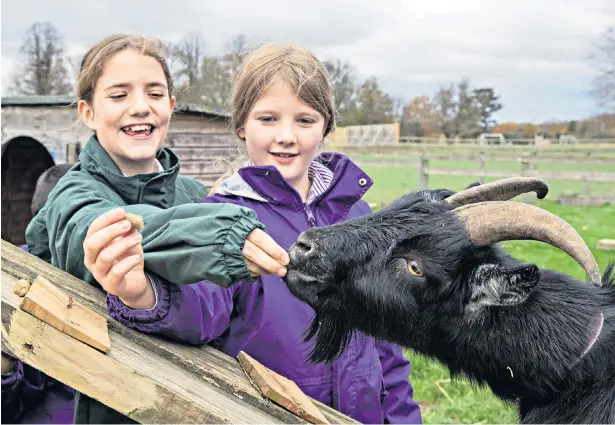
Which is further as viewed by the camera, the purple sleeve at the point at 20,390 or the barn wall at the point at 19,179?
the barn wall at the point at 19,179

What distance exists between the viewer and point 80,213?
2.06 m

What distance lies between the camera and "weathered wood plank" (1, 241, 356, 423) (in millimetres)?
1641

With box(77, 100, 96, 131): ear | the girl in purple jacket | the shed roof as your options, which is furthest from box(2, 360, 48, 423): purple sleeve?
the shed roof

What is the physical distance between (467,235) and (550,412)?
2.64ft

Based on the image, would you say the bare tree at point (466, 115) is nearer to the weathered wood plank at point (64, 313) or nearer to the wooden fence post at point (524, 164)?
the wooden fence post at point (524, 164)

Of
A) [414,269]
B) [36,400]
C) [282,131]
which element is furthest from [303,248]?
[36,400]

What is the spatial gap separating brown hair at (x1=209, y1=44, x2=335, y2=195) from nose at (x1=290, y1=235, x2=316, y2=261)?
67 cm

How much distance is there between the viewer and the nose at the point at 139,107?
2.64m

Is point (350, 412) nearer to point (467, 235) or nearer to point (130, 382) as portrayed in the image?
point (467, 235)

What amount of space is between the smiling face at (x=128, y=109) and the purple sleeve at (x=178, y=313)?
88 centimetres

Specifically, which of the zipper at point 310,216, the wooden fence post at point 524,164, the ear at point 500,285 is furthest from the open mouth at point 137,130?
the wooden fence post at point 524,164

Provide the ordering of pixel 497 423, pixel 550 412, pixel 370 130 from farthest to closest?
pixel 370 130, pixel 497 423, pixel 550 412

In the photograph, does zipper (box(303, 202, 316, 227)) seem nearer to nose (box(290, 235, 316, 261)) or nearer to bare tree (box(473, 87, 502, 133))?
nose (box(290, 235, 316, 261))

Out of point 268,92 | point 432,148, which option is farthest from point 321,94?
point 432,148
